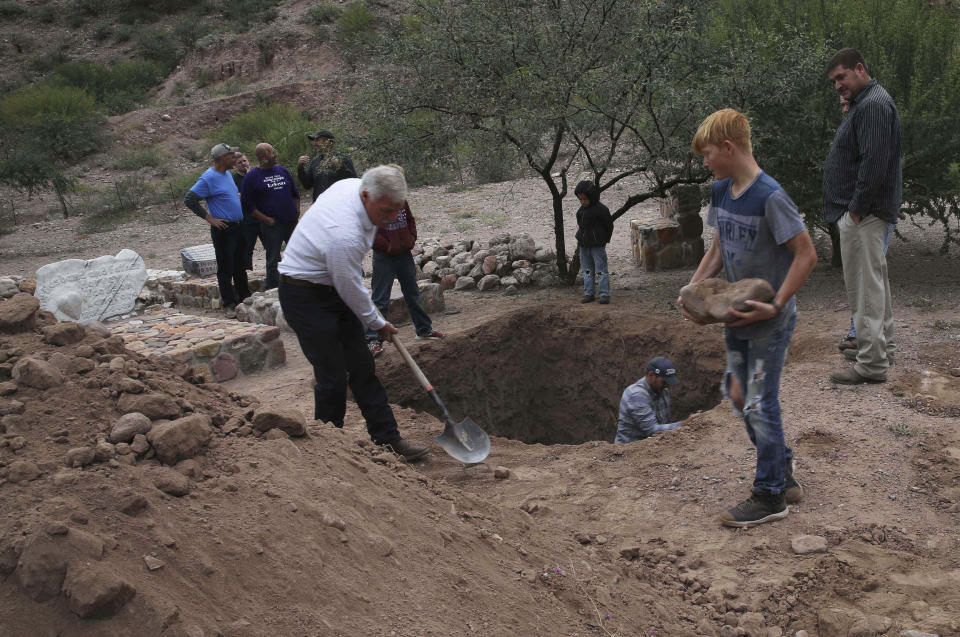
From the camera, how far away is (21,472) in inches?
92.7

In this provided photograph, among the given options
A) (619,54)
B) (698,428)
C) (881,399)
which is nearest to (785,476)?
(698,428)

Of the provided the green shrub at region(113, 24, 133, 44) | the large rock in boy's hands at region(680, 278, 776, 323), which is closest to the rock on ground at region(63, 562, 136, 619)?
the large rock in boy's hands at region(680, 278, 776, 323)

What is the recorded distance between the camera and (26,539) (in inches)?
81.0

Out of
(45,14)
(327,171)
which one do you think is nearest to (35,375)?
(327,171)

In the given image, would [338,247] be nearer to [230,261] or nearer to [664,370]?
[664,370]

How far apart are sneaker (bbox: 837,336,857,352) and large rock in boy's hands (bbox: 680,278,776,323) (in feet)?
8.15

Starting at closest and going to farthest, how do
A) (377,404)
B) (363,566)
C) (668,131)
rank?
(363,566) < (377,404) < (668,131)

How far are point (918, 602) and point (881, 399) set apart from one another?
1975 millimetres

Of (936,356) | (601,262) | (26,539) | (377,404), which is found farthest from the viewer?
(601,262)

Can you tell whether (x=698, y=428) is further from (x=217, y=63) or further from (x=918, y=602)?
(x=217, y=63)

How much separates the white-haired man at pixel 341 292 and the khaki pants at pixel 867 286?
110 inches

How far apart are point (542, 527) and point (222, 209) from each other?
18.3 ft

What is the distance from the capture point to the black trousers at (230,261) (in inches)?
310

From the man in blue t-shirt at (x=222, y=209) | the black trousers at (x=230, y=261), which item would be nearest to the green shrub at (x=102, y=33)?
the man in blue t-shirt at (x=222, y=209)
